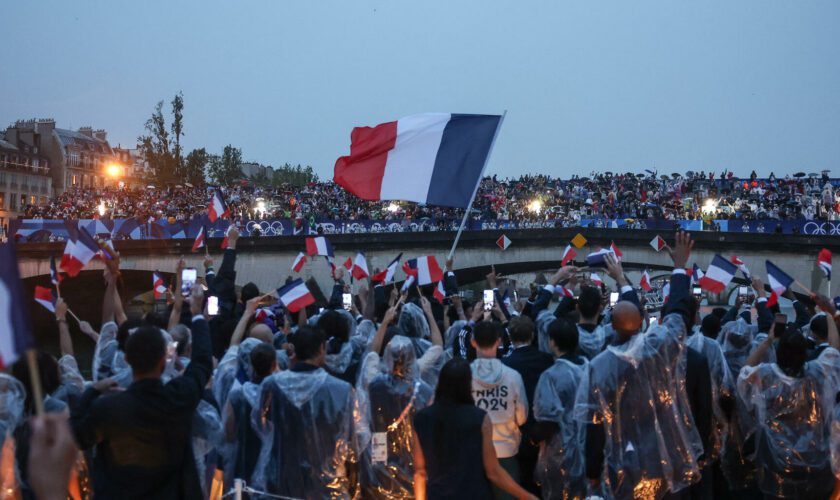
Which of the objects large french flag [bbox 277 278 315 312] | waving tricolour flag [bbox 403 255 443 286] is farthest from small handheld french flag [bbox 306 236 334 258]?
large french flag [bbox 277 278 315 312]

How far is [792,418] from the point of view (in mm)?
7828

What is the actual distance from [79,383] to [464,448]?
3180 millimetres

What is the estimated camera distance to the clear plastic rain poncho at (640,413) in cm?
683

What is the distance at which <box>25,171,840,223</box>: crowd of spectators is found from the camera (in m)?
44.1

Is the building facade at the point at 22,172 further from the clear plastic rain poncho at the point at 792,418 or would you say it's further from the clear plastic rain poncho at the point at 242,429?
the clear plastic rain poncho at the point at 792,418

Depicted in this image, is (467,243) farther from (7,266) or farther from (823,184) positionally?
(7,266)

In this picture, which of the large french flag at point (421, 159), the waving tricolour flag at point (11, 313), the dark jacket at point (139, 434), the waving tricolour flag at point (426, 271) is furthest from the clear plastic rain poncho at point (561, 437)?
the waving tricolour flag at point (426, 271)

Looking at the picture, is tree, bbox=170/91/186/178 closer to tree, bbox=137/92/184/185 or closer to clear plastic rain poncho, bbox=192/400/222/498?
tree, bbox=137/92/184/185

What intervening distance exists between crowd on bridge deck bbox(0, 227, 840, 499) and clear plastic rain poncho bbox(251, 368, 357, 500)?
12 millimetres

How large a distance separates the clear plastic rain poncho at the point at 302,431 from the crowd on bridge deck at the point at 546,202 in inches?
1394

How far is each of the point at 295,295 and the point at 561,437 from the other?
4.08 m

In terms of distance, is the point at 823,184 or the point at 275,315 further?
the point at 823,184

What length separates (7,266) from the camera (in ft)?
11.2

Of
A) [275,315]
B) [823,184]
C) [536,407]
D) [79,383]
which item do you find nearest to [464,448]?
[536,407]
